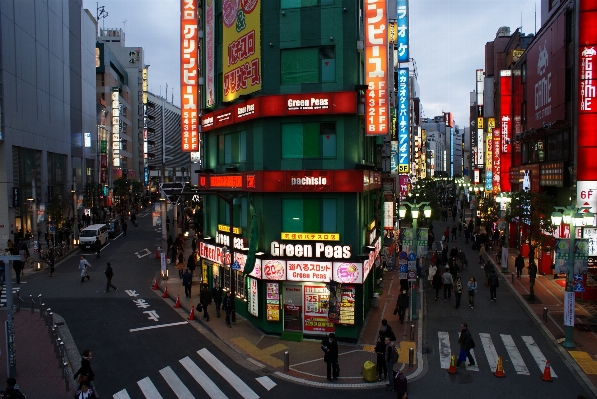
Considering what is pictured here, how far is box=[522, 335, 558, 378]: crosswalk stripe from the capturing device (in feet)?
61.7

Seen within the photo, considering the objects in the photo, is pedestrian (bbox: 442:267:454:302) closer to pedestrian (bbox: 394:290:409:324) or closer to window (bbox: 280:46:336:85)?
pedestrian (bbox: 394:290:409:324)

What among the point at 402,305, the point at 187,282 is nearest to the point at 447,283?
the point at 402,305

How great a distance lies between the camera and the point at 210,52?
2816 cm

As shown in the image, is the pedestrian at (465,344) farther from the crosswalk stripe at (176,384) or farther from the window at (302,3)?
the window at (302,3)

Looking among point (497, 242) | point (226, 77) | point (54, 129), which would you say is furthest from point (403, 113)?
point (54, 129)

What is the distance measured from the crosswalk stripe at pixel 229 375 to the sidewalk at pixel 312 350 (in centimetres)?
116

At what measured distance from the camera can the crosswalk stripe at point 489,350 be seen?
63.1 ft

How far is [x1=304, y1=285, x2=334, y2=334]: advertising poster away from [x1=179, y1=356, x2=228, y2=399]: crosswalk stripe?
5.39 metres

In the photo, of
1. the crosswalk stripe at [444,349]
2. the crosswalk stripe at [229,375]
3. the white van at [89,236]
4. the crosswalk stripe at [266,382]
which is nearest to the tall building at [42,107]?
the white van at [89,236]

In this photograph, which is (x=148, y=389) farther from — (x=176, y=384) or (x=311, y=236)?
(x=311, y=236)

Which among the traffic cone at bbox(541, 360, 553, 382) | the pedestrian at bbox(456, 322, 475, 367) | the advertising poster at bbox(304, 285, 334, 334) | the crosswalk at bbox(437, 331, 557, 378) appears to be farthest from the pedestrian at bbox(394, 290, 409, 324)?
the traffic cone at bbox(541, 360, 553, 382)

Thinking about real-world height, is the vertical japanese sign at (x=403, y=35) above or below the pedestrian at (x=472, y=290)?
above

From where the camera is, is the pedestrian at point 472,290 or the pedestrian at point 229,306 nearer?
the pedestrian at point 229,306

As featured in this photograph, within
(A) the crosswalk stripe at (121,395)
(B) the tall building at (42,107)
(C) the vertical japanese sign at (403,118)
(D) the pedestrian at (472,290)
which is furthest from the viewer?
(B) the tall building at (42,107)
